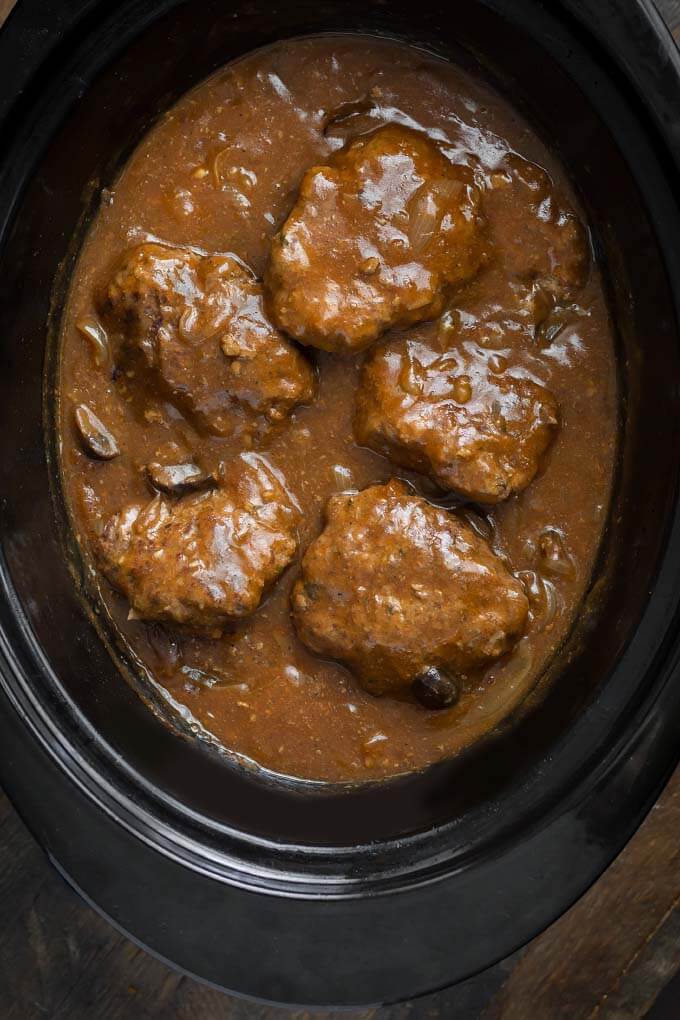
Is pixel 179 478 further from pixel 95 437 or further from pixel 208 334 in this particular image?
pixel 208 334

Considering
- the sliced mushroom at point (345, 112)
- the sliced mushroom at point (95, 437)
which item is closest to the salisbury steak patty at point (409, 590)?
the sliced mushroom at point (95, 437)

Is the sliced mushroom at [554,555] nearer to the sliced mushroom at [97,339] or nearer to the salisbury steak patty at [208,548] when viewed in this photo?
the salisbury steak patty at [208,548]

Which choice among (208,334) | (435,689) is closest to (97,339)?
(208,334)

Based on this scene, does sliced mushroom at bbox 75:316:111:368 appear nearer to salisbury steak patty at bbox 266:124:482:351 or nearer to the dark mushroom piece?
salisbury steak patty at bbox 266:124:482:351

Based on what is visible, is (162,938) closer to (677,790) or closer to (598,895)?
(598,895)

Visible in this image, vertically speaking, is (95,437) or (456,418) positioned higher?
(456,418)

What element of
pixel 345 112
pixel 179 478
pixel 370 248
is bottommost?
pixel 179 478

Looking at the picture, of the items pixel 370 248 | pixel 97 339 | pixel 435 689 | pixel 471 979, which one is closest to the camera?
pixel 370 248
